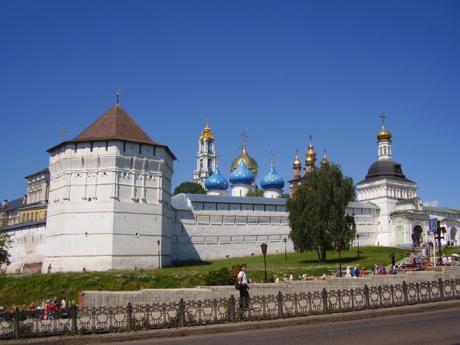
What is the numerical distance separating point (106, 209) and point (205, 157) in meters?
53.2

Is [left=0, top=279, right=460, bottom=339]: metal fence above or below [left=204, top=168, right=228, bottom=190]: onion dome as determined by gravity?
below

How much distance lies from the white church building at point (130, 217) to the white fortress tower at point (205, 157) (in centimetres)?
3788

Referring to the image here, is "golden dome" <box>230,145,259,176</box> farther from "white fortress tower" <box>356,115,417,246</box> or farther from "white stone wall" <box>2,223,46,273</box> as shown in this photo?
"white stone wall" <box>2,223,46,273</box>

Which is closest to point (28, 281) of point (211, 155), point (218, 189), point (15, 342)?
point (15, 342)

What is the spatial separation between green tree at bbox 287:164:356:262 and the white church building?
8.49 m

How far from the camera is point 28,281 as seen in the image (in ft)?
112

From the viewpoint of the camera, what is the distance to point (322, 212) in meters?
38.6

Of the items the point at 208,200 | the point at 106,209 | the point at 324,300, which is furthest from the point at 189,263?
the point at 324,300

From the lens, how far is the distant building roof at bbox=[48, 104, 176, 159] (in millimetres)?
39781

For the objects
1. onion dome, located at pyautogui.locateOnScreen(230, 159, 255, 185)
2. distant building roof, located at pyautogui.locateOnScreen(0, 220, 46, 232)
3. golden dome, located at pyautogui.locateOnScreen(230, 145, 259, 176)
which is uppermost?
golden dome, located at pyautogui.locateOnScreen(230, 145, 259, 176)

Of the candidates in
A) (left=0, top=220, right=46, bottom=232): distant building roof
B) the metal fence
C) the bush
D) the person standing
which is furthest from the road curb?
(left=0, top=220, right=46, bottom=232): distant building roof

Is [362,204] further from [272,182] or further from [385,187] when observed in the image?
[272,182]

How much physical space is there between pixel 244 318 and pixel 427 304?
569cm

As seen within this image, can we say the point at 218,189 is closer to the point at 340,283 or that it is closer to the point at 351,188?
the point at 351,188
